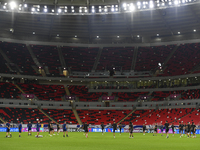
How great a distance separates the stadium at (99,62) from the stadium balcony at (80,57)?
26cm

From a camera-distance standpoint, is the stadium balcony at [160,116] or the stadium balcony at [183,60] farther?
the stadium balcony at [183,60]

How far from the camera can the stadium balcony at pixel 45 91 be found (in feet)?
226

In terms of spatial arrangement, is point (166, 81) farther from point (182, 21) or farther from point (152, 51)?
point (182, 21)

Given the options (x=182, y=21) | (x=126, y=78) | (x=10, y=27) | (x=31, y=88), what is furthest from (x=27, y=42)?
(x=182, y=21)

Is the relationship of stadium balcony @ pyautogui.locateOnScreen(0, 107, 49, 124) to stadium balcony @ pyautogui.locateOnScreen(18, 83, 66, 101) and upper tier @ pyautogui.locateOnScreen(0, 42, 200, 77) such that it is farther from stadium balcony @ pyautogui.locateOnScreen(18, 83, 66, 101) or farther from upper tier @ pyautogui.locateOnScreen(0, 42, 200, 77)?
upper tier @ pyautogui.locateOnScreen(0, 42, 200, 77)

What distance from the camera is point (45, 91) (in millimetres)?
70688

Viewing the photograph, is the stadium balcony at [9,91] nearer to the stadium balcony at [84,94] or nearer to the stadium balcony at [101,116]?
the stadium balcony at [84,94]

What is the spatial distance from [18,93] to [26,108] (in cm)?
487

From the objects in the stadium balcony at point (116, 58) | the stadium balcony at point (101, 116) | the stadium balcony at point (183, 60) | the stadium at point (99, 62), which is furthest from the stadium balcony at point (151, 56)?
A: the stadium balcony at point (101, 116)

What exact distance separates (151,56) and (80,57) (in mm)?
18617

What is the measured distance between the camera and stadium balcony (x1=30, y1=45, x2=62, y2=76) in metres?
72.8

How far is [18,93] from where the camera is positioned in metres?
67.8

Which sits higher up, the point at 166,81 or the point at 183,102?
the point at 166,81

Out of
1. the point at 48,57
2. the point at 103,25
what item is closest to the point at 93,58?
the point at 103,25
